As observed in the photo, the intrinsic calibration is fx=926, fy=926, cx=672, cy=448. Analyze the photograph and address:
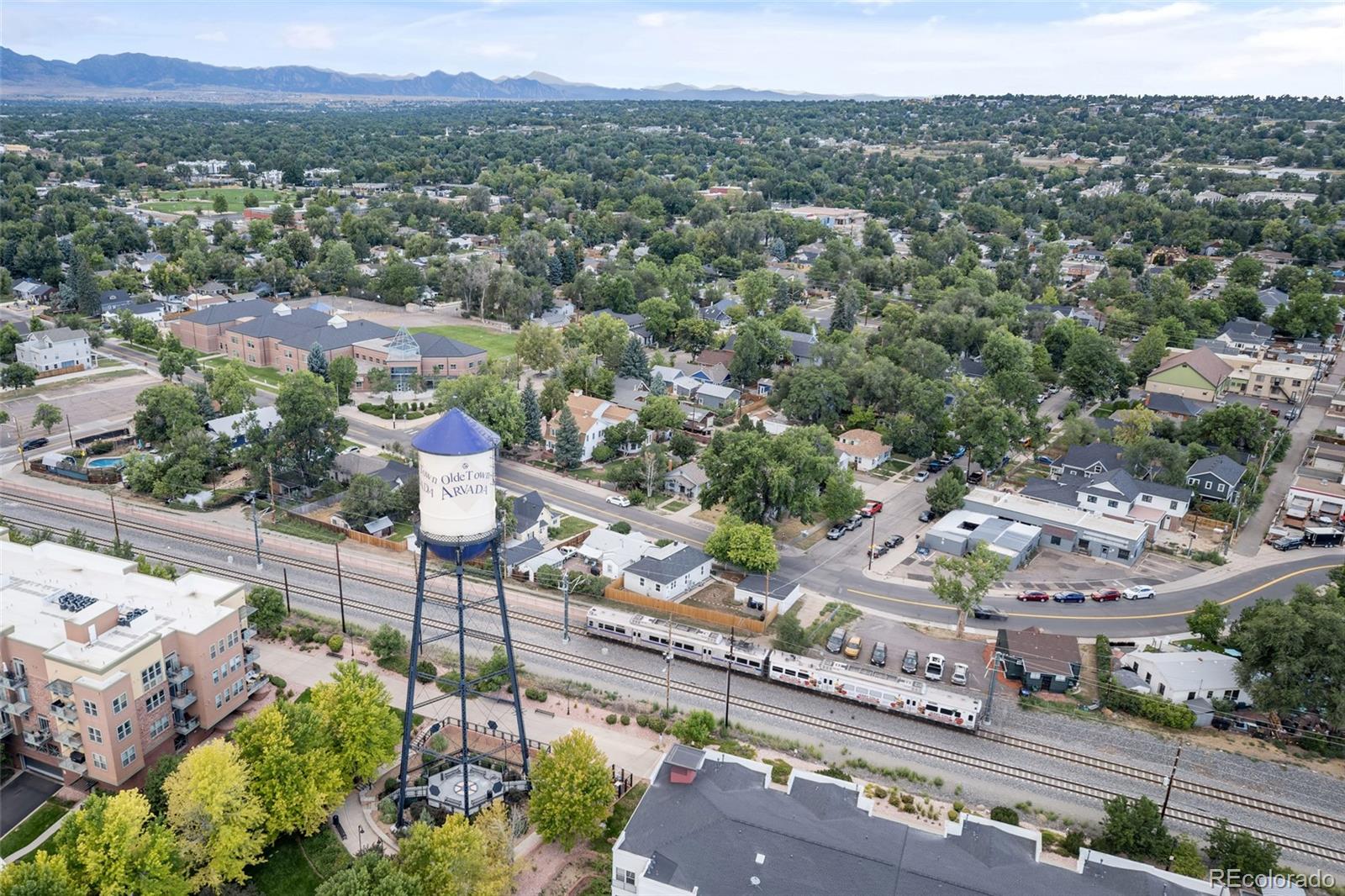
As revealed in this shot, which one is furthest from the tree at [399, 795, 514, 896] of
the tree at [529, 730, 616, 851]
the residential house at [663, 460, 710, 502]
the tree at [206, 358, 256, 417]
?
the tree at [206, 358, 256, 417]

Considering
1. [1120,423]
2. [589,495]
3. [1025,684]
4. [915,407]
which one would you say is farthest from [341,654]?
[1120,423]

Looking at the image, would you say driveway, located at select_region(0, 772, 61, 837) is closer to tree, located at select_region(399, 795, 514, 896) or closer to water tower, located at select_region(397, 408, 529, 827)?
water tower, located at select_region(397, 408, 529, 827)

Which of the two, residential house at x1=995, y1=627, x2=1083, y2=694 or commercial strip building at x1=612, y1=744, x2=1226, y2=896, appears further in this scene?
residential house at x1=995, y1=627, x2=1083, y2=694

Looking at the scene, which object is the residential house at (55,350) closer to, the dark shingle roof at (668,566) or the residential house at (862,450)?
the dark shingle roof at (668,566)

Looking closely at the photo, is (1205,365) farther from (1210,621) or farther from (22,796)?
(22,796)

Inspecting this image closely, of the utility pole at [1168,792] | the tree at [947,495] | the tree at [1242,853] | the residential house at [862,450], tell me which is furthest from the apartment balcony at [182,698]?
the residential house at [862,450]

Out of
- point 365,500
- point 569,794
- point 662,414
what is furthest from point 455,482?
point 662,414
